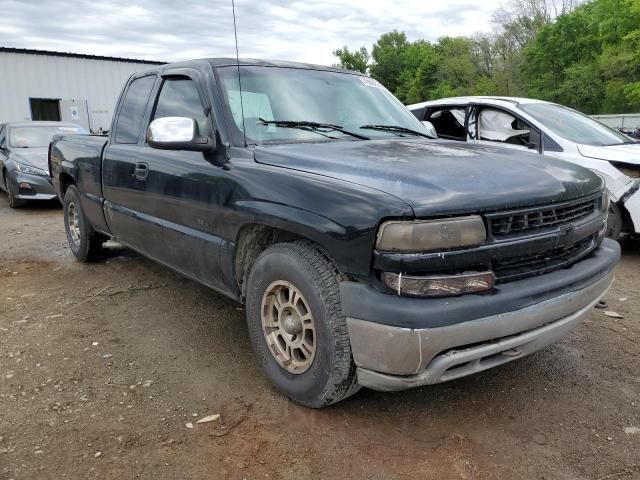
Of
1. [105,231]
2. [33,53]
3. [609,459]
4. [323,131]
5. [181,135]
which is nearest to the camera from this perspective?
[609,459]

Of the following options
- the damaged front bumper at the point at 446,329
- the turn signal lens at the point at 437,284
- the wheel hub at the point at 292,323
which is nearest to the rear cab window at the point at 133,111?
the wheel hub at the point at 292,323

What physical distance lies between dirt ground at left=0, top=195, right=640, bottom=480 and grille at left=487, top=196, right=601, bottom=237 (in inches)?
39.1

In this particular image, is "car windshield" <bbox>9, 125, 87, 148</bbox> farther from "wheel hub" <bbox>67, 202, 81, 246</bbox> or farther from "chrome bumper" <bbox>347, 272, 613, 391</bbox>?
"chrome bumper" <bbox>347, 272, 613, 391</bbox>

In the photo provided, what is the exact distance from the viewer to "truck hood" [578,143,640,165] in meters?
5.37

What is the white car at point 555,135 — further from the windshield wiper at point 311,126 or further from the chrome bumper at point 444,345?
the chrome bumper at point 444,345

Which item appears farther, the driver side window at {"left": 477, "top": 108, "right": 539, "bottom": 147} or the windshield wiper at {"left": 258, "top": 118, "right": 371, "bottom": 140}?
the driver side window at {"left": 477, "top": 108, "right": 539, "bottom": 147}

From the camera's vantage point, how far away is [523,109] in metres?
6.30

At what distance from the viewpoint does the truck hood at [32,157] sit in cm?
926

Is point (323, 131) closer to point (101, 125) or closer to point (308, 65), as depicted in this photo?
point (308, 65)

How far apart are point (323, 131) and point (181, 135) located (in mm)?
861

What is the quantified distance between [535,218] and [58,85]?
24380 mm

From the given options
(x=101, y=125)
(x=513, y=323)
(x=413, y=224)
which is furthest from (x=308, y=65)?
(x=101, y=125)

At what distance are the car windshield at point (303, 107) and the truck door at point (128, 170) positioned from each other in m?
1.06

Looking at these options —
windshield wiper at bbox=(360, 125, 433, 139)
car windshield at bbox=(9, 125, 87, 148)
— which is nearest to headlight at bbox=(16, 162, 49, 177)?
car windshield at bbox=(9, 125, 87, 148)
